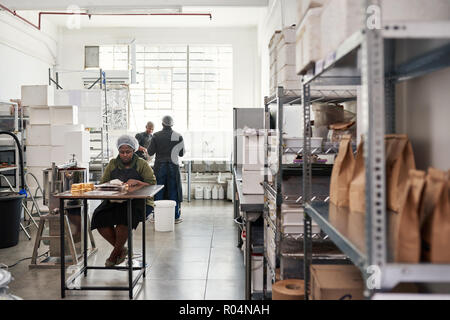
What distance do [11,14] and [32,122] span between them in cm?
215

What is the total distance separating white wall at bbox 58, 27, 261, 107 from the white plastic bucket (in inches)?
172

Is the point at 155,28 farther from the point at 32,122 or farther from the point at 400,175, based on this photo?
the point at 400,175

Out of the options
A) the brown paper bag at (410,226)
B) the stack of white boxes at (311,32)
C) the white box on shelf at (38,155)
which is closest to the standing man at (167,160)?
the white box on shelf at (38,155)

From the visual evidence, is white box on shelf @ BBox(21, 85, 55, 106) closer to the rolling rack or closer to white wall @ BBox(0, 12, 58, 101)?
white wall @ BBox(0, 12, 58, 101)

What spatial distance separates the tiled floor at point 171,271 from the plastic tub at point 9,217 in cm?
11

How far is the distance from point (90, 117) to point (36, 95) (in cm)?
118

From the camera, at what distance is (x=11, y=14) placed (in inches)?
295

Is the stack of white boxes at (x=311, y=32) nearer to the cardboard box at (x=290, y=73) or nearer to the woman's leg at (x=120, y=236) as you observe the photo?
the cardboard box at (x=290, y=73)

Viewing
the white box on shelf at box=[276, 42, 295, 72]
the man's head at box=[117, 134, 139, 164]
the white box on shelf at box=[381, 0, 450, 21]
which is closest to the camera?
the white box on shelf at box=[381, 0, 450, 21]

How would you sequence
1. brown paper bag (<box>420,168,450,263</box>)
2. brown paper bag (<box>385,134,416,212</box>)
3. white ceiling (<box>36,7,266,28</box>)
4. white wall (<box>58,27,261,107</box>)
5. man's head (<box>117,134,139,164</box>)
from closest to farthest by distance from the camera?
brown paper bag (<box>420,168,450,263</box>), brown paper bag (<box>385,134,416,212</box>), man's head (<box>117,134,139,164</box>), white ceiling (<box>36,7,266,28</box>), white wall (<box>58,27,261,107</box>)

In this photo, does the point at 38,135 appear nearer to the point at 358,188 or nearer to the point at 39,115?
the point at 39,115

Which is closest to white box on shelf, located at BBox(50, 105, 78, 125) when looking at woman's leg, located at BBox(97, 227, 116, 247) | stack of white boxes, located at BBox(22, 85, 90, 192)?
stack of white boxes, located at BBox(22, 85, 90, 192)

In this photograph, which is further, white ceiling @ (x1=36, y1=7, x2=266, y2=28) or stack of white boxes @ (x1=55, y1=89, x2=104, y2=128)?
white ceiling @ (x1=36, y1=7, x2=266, y2=28)

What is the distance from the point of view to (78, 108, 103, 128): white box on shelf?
7.89m
